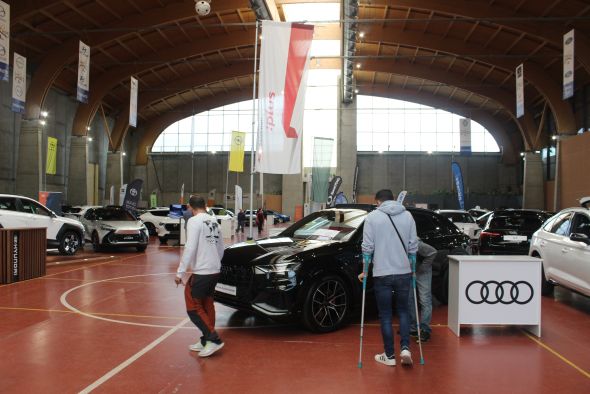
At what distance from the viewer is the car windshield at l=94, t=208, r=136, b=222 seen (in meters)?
15.9

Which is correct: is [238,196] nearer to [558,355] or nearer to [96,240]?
[96,240]

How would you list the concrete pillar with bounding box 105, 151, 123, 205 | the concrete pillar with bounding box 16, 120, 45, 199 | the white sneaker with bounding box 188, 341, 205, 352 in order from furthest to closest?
the concrete pillar with bounding box 105, 151, 123, 205
the concrete pillar with bounding box 16, 120, 45, 199
the white sneaker with bounding box 188, 341, 205, 352

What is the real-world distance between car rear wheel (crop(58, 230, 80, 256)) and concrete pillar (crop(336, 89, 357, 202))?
1153 inches

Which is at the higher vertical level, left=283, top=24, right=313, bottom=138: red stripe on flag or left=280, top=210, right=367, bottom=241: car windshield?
left=283, top=24, right=313, bottom=138: red stripe on flag

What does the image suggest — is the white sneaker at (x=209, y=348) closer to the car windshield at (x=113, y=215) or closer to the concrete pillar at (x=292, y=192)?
the car windshield at (x=113, y=215)

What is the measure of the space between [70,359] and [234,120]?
40.7 m

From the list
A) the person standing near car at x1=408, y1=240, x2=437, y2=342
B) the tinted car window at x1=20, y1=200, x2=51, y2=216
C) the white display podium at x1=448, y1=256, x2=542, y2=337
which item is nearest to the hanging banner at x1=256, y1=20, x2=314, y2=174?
the person standing near car at x1=408, y1=240, x2=437, y2=342

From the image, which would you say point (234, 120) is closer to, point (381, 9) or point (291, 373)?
point (381, 9)

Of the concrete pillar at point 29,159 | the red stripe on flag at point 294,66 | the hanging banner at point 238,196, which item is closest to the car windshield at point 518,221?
the red stripe on flag at point 294,66

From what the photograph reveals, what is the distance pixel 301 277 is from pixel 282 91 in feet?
17.2

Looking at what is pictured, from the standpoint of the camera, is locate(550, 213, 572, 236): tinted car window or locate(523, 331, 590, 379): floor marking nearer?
locate(523, 331, 590, 379): floor marking

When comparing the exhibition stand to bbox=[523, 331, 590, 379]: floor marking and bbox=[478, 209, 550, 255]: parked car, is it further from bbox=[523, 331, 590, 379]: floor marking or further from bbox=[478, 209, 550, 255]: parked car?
bbox=[478, 209, 550, 255]: parked car

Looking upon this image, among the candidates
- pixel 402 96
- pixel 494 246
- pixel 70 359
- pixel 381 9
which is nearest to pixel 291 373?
pixel 70 359

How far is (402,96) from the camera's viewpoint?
41219mm
